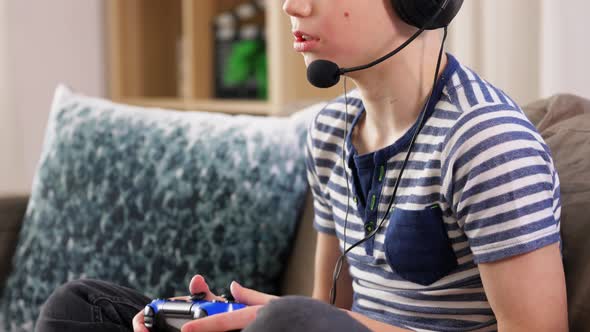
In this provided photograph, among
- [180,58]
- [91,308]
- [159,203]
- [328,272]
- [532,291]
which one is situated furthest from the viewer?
[180,58]

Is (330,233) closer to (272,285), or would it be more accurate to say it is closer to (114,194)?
(272,285)

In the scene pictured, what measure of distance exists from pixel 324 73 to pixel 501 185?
224 mm

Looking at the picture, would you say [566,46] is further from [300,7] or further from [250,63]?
[250,63]

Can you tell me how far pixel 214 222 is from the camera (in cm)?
132

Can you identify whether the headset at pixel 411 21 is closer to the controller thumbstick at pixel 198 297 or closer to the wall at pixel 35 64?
the controller thumbstick at pixel 198 297

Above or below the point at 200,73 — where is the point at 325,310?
below

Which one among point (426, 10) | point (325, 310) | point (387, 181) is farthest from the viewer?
point (387, 181)

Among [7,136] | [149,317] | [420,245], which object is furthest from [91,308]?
[7,136]

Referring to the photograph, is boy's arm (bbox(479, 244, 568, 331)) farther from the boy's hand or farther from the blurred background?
the blurred background

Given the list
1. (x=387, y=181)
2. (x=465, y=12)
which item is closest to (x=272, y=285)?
(x=387, y=181)

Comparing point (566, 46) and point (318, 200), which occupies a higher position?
point (566, 46)

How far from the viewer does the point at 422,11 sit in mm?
865

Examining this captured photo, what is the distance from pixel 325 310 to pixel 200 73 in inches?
80.1

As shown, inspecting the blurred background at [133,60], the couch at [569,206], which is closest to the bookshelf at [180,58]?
the blurred background at [133,60]
